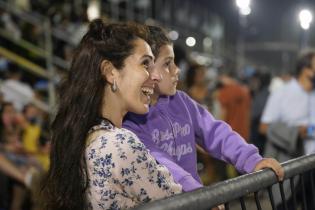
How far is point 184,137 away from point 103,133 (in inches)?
26.9

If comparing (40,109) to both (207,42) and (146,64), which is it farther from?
(207,42)

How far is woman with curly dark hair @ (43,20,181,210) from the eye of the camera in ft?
6.72

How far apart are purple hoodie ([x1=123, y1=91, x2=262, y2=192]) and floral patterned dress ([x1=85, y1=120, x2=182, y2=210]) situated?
1.25 ft

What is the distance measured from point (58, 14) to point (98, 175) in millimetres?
10238

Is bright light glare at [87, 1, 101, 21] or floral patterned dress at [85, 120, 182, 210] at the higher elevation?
bright light glare at [87, 1, 101, 21]

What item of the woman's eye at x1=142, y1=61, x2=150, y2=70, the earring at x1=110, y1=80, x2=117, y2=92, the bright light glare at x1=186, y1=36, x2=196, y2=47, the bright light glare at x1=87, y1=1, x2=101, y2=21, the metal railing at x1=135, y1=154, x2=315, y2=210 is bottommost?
the metal railing at x1=135, y1=154, x2=315, y2=210

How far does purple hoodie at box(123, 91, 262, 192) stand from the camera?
8.39 feet

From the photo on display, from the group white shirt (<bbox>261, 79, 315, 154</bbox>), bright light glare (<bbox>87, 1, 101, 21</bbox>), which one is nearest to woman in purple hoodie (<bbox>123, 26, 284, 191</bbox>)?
A: white shirt (<bbox>261, 79, 315, 154</bbox>)

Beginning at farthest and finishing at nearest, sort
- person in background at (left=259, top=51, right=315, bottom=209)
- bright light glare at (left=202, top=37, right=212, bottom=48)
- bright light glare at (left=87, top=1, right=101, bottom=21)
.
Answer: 1. bright light glare at (left=202, top=37, right=212, bottom=48)
2. bright light glare at (left=87, top=1, right=101, bottom=21)
3. person in background at (left=259, top=51, right=315, bottom=209)

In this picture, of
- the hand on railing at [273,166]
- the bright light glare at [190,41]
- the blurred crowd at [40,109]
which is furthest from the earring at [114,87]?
the bright light glare at [190,41]

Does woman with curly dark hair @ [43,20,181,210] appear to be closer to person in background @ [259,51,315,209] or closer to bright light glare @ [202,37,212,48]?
person in background @ [259,51,315,209]

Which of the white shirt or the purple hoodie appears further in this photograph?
the white shirt

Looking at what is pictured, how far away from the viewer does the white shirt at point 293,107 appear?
17.6ft

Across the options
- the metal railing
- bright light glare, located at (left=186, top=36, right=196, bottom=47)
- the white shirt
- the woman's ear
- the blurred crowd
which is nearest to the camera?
the metal railing
